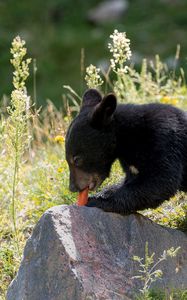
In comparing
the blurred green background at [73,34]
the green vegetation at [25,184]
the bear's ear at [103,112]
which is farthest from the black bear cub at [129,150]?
the blurred green background at [73,34]

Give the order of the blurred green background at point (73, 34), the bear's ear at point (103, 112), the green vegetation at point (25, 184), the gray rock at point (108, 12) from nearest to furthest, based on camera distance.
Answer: the bear's ear at point (103, 112) < the green vegetation at point (25, 184) < the blurred green background at point (73, 34) < the gray rock at point (108, 12)

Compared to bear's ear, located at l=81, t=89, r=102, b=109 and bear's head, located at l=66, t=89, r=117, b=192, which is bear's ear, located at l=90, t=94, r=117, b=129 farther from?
bear's ear, located at l=81, t=89, r=102, b=109

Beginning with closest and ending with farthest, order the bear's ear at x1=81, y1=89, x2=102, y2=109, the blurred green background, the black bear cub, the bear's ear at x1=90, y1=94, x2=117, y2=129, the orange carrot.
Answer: the bear's ear at x1=90, y1=94, x2=117, y2=129 < the black bear cub < the orange carrot < the bear's ear at x1=81, y1=89, x2=102, y2=109 < the blurred green background

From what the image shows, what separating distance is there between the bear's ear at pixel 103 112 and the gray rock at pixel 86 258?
715mm

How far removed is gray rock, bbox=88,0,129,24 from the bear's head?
1677 centimetres

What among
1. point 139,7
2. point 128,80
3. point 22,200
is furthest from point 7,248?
point 139,7

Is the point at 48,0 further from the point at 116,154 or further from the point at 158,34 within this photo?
the point at 116,154

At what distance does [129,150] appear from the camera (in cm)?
760

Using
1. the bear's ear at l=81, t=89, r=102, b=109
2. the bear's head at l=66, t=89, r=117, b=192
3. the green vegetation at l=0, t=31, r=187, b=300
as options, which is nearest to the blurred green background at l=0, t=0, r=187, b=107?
the green vegetation at l=0, t=31, r=187, b=300

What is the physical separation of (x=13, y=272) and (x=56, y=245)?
143 cm

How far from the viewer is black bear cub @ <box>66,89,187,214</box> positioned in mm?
7352

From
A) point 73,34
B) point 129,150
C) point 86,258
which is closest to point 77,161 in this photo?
point 129,150

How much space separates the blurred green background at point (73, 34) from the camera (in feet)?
71.1

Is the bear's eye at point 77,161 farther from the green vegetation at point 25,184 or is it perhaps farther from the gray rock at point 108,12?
the gray rock at point 108,12
